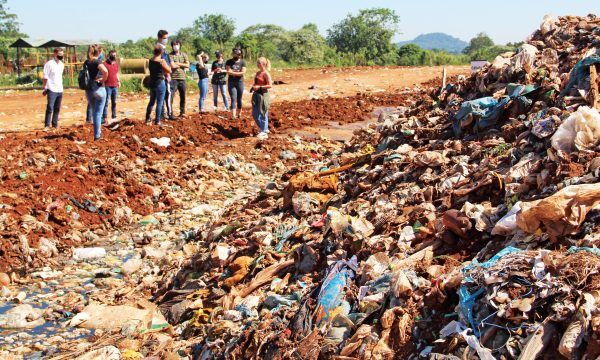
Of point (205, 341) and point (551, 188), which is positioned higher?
point (551, 188)

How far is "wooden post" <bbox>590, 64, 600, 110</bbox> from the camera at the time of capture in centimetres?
560

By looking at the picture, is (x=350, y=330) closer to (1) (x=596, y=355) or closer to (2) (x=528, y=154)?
(1) (x=596, y=355)

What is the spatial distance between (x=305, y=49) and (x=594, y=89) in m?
32.6

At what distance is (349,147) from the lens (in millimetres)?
9578

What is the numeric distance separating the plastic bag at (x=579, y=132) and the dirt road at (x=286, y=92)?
425 inches

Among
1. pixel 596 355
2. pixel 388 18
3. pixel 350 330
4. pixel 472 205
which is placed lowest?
pixel 350 330

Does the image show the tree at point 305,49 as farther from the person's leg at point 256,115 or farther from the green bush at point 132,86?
the person's leg at point 256,115

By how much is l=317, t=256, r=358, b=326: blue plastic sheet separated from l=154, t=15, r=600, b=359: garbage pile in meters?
0.01

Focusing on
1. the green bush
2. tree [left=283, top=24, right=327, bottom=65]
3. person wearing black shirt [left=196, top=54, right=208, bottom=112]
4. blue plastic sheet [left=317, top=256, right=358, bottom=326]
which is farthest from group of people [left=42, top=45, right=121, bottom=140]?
tree [left=283, top=24, right=327, bottom=65]

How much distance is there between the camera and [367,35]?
1806 inches

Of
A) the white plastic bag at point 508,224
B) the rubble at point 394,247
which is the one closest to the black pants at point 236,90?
the rubble at point 394,247

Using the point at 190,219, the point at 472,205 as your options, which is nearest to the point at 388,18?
the point at 190,219

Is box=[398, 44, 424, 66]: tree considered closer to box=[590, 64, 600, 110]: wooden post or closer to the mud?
the mud

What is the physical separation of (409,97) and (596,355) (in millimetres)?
15792
